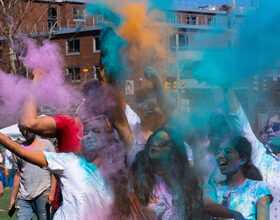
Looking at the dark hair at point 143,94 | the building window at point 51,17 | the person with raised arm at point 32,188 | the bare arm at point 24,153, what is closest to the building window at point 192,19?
the dark hair at point 143,94

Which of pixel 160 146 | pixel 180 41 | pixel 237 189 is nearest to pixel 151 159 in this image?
pixel 160 146

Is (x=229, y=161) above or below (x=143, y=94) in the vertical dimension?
below

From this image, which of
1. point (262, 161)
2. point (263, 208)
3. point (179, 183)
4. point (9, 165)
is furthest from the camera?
point (9, 165)

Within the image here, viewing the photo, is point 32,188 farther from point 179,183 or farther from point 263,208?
point 263,208

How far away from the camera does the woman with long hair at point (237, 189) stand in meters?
3.43

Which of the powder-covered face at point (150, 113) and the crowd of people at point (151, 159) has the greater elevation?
the powder-covered face at point (150, 113)

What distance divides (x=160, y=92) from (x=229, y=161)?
0.69 metres

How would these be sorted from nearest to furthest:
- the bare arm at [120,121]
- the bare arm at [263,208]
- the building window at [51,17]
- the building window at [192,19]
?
1. the bare arm at [263,208]
2. the building window at [192,19]
3. the bare arm at [120,121]
4. the building window at [51,17]

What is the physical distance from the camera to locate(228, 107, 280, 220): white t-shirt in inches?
141

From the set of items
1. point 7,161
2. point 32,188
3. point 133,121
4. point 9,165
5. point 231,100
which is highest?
point 231,100

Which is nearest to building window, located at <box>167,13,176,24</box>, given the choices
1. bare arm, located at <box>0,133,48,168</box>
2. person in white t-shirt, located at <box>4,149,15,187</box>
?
bare arm, located at <box>0,133,48,168</box>

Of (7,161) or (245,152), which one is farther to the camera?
(7,161)

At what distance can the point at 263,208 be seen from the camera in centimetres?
342

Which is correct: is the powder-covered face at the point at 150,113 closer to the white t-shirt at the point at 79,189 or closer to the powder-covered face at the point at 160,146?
the powder-covered face at the point at 160,146
